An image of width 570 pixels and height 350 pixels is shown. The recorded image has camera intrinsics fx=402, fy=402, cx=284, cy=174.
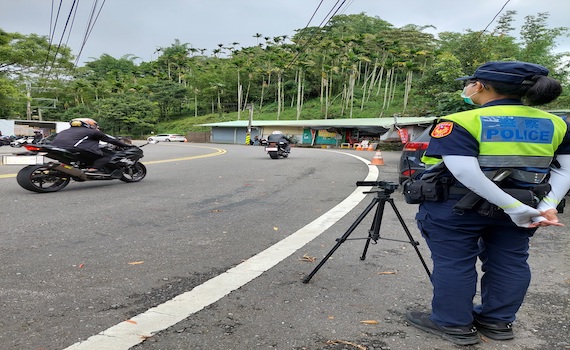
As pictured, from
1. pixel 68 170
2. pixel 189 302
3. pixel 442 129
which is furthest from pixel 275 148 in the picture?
pixel 442 129

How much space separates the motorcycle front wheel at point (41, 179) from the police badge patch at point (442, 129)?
7.46 m

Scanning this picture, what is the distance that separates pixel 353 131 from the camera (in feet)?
146

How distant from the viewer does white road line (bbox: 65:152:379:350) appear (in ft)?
7.73

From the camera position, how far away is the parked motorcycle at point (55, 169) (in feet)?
24.6

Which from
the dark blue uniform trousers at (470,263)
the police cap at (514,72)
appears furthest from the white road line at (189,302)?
the police cap at (514,72)

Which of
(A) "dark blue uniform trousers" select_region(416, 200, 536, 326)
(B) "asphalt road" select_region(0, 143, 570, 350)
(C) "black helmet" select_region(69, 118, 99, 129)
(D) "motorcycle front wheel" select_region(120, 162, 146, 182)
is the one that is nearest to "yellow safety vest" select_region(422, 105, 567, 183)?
(A) "dark blue uniform trousers" select_region(416, 200, 536, 326)

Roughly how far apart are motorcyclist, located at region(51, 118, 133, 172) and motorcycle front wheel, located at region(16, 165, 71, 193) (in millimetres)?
545

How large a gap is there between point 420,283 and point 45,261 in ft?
11.2

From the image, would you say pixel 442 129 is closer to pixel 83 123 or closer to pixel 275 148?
pixel 83 123

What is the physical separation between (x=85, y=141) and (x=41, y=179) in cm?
108

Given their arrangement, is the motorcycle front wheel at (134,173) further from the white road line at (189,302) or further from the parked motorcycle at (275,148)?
the parked motorcycle at (275,148)

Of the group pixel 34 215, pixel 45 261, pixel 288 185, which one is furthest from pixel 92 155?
pixel 45 261

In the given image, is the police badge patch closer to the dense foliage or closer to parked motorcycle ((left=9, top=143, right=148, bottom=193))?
parked motorcycle ((left=9, top=143, right=148, bottom=193))

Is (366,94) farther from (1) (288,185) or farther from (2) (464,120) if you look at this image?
(2) (464,120)
